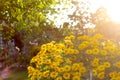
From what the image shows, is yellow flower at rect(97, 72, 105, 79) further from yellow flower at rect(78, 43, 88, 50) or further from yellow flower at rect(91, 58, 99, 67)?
yellow flower at rect(78, 43, 88, 50)

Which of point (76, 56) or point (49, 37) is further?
point (49, 37)

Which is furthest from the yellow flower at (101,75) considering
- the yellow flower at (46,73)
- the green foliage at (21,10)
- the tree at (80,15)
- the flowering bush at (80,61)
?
the tree at (80,15)

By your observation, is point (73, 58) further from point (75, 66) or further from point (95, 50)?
point (95, 50)

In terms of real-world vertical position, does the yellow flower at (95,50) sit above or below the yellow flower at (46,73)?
above

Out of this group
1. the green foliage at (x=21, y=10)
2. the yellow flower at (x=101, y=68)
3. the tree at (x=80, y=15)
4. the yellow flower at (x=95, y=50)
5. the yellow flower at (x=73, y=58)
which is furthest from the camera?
the tree at (x=80, y=15)

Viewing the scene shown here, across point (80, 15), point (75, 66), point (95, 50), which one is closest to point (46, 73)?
point (75, 66)

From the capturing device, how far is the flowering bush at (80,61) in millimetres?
6986

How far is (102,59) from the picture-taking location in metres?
7.12

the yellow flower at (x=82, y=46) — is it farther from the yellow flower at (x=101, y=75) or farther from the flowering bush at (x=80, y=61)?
the yellow flower at (x=101, y=75)

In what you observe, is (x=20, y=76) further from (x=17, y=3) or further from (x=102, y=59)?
(x=102, y=59)

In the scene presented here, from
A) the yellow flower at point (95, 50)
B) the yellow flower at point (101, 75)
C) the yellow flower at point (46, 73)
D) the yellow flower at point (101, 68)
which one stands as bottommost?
the yellow flower at point (101, 75)

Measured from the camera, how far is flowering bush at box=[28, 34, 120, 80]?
6.99 metres

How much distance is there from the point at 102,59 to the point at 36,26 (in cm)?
1177

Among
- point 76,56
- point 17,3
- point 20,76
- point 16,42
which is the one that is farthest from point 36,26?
point 76,56
